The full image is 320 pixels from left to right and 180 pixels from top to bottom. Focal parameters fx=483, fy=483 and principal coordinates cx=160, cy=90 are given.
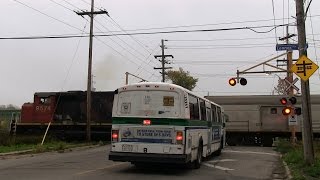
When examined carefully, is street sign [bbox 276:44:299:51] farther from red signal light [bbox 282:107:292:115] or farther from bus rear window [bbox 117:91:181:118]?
bus rear window [bbox 117:91:181:118]

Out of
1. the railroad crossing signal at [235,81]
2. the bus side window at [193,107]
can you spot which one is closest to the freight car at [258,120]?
the railroad crossing signal at [235,81]

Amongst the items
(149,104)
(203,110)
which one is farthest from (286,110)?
(149,104)

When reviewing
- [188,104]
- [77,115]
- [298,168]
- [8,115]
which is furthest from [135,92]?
[8,115]

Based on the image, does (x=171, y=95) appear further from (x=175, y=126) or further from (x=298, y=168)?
(x=298, y=168)

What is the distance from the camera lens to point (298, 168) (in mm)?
17141

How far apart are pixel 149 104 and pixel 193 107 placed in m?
2.00

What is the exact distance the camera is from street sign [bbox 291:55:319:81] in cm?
1700

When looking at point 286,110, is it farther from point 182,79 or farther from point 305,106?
point 182,79

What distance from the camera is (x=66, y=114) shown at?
38719mm

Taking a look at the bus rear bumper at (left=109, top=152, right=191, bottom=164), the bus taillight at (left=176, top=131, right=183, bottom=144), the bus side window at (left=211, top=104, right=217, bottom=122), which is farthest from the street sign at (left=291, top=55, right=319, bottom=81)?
the bus side window at (left=211, top=104, right=217, bottom=122)

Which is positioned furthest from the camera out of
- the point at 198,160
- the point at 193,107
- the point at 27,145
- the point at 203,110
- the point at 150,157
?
the point at 27,145

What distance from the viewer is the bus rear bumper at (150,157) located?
15336mm

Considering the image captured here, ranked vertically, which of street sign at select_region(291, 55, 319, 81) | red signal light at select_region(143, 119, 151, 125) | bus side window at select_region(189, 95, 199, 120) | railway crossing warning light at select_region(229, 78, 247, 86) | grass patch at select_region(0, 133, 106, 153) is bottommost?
grass patch at select_region(0, 133, 106, 153)

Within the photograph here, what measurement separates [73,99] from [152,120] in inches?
953
